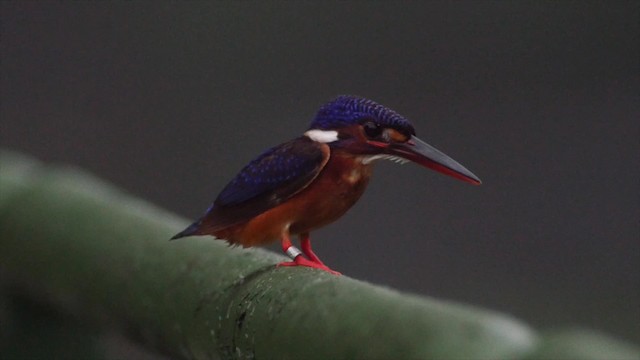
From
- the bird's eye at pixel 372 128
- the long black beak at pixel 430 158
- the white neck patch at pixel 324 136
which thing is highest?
the bird's eye at pixel 372 128

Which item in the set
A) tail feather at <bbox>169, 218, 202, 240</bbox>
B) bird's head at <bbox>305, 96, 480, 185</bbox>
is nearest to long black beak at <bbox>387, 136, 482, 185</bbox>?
bird's head at <bbox>305, 96, 480, 185</bbox>

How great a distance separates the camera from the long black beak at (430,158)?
22.4 inches

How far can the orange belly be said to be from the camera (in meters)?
0.61

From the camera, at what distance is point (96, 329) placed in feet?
Result: 2.75

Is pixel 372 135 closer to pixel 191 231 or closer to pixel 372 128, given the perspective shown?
pixel 372 128

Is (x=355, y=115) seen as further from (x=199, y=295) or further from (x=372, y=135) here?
(x=199, y=295)

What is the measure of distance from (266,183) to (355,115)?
6 cm

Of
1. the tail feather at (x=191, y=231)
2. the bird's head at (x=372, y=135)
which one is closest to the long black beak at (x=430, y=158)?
the bird's head at (x=372, y=135)

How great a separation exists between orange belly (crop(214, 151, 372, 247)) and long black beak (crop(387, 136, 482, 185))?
28 mm

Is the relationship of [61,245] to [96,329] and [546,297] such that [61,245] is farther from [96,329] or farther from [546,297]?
[546,297]

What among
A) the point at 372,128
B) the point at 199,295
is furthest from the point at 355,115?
the point at 199,295

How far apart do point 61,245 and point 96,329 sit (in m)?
0.07

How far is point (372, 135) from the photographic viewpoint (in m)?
0.61

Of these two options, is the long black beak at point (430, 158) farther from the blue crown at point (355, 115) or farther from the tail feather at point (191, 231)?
the tail feather at point (191, 231)
